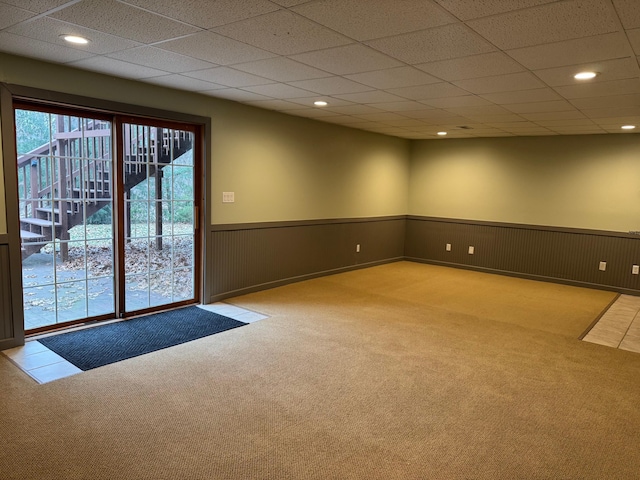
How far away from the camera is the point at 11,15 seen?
259 centimetres

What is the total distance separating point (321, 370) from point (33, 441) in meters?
1.85

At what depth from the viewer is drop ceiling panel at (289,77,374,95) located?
3.92 m

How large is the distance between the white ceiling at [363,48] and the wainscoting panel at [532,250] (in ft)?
7.80

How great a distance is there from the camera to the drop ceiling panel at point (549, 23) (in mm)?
2221

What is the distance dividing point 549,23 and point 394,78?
146 centimetres

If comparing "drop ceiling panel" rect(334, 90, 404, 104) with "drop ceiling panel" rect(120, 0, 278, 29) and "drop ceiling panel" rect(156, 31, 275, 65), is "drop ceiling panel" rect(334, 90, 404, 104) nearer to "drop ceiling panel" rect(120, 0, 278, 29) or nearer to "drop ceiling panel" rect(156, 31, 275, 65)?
"drop ceiling panel" rect(156, 31, 275, 65)

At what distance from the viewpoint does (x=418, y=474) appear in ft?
7.41

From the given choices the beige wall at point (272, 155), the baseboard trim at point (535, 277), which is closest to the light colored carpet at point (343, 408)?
the beige wall at point (272, 155)

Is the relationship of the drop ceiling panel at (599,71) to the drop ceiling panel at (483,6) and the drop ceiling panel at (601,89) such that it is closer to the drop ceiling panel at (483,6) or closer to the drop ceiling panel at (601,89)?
the drop ceiling panel at (601,89)

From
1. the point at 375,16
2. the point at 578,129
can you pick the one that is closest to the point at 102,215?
the point at 375,16

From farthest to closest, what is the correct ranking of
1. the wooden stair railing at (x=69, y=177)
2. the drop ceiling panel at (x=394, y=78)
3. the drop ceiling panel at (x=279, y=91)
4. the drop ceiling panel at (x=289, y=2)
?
1. the drop ceiling panel at (x=279, y=91)
2. the wooden stair railing at (x=69, y=177)
3. the drop ceiling panel at (x=394, y=78)
4. the drop ceiling panel at (x=289, y=2)

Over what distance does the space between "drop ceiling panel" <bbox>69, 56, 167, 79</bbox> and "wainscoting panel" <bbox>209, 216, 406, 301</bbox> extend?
1777 mm

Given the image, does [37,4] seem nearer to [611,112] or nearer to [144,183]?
[144,183]

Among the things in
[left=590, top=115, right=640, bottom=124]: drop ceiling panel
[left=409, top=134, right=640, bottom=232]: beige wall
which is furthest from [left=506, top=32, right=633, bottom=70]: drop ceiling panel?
[left=409, top=134, right=640, bottom=232]: beige wall
